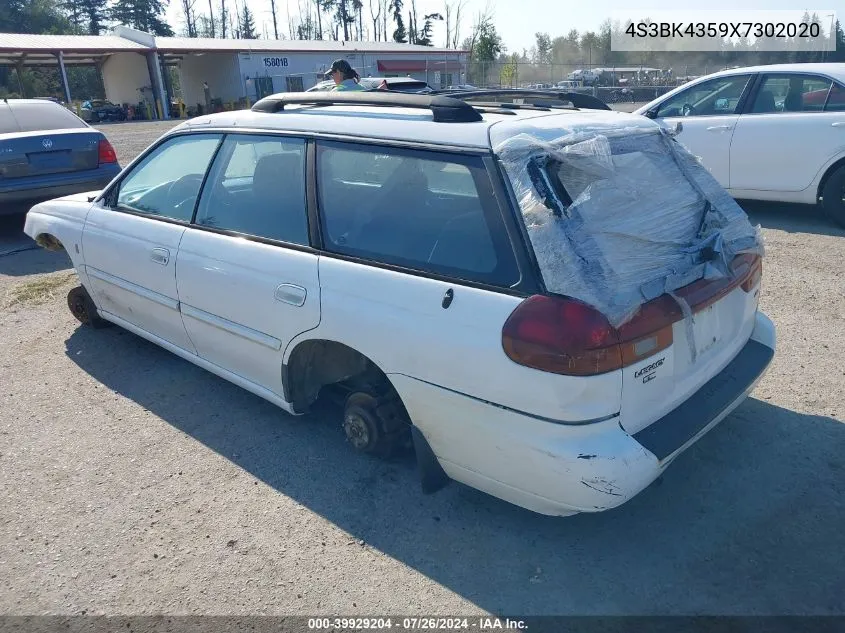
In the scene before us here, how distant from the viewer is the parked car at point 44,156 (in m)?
7.64

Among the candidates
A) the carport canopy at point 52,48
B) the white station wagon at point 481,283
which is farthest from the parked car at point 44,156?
the carport canopy at point 52,48

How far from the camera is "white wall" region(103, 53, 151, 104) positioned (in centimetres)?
4341

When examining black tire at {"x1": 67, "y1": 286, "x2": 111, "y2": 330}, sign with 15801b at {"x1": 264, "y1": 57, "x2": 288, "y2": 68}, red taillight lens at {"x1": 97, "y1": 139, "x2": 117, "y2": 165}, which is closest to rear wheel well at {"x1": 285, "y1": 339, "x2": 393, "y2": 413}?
black tire at {"x1": 67, "y1": 286, "x2": 111, "y2": 330}

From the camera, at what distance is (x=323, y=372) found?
340 centimetres

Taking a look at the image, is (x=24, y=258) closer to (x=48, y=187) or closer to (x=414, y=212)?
(x=48, y=187)

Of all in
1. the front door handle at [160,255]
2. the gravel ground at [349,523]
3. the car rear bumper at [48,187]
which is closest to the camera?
the gravel ground at [349,523]

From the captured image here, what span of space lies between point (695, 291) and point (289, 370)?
1.91 metres

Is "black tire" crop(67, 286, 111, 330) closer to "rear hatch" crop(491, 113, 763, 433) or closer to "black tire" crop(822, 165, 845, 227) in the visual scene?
"rear hatch" crop(491, 113, 763, 433)

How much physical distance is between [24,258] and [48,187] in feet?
3.01

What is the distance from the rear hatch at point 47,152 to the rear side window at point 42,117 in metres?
0.36

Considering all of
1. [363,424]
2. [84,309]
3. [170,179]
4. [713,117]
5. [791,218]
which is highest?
[170,179]

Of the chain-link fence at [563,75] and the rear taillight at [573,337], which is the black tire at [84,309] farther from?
the chain-link fence at [563,75]

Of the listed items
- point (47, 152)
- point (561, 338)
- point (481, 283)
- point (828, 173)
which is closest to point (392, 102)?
point (481, 283)

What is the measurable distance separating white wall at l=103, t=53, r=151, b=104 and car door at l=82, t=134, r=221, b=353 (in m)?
44.4
